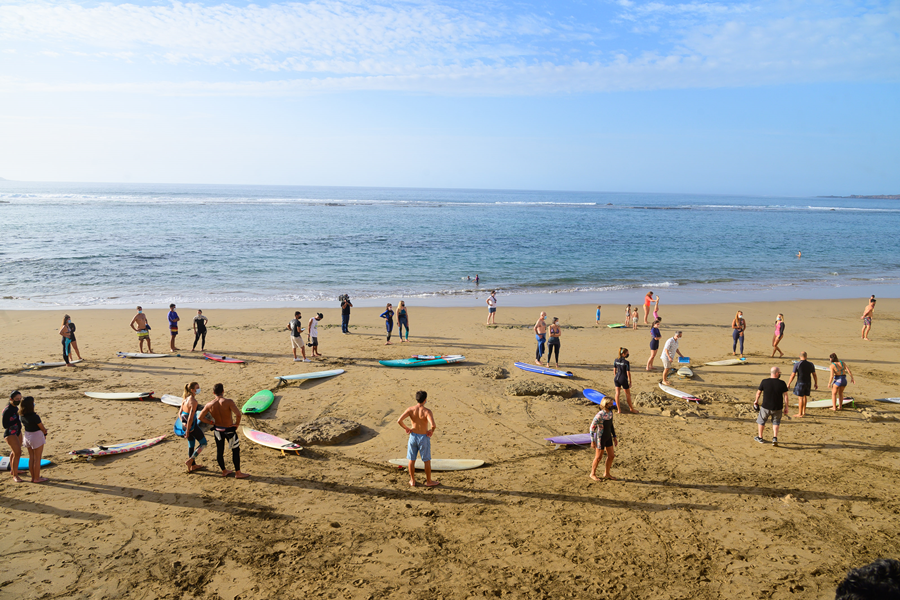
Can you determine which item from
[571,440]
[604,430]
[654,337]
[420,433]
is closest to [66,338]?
[420,433]

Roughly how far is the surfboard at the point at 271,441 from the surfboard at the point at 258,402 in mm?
849

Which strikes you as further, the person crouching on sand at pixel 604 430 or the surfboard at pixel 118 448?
the surfboard at pixel 118 448

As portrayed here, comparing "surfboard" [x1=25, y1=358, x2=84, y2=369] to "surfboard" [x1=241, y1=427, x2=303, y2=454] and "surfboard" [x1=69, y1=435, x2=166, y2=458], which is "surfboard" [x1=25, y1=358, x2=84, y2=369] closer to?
"surfboard" [x1=69, y1=435, x2=166, y2=458]

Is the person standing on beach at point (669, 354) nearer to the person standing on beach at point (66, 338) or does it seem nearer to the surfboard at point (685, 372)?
the surfboard at point (685, 372)

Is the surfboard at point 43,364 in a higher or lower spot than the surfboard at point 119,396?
higher

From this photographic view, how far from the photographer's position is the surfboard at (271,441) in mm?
8625

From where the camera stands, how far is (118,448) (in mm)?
8547

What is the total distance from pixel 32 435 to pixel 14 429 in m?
0.35

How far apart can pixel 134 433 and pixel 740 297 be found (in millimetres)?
28714

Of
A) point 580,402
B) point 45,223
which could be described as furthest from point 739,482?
point 45,223

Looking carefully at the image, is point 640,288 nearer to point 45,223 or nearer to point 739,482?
point 739,482

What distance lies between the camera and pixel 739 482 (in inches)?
302

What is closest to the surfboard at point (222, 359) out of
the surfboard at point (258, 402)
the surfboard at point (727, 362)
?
the surfboard at point (258, 402)

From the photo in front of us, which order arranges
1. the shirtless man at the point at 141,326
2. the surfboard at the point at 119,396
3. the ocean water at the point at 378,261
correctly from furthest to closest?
the ocean water at the point at 378,261 → the shirtless man at the point at 141,326 → the surfboard at the point at 119,396
